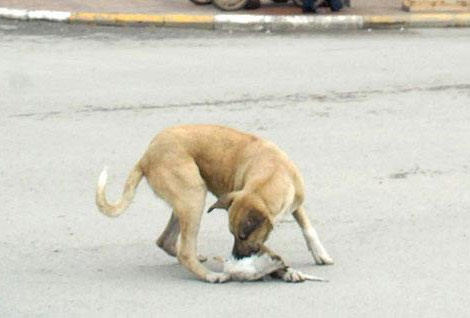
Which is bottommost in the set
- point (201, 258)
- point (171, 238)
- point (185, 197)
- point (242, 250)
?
point (201, 258)

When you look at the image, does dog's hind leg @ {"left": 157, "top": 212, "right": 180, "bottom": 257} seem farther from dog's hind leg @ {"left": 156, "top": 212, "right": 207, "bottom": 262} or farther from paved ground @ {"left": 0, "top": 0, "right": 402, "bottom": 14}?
paved ground @ {"left": 0, "top": 0, "right": 402, "bottom": 14}


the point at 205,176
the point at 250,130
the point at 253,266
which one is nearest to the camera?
the point at 253,266

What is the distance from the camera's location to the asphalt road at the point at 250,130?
790 centimetres

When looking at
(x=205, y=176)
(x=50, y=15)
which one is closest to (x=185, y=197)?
(x=205, y=176)

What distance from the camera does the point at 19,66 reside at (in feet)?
46.0

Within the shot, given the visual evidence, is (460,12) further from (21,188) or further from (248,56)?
(21,188)

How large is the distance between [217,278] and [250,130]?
367 centimetres

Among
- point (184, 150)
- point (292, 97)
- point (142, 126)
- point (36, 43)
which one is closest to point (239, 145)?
point (184, 150)

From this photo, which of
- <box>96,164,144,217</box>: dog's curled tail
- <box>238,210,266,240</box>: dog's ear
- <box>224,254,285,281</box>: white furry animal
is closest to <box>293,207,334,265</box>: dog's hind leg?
<box>224,254,285,281</box>: white furry animal

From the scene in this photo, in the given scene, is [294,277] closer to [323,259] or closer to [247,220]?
[323,259]

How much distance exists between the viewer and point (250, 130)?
1167 centimetres

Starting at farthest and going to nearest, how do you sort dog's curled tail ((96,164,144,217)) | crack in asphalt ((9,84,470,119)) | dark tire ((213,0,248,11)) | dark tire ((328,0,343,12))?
1. dark tire ((213,0,248,11))
2. dark tire ((328,0,343,12))
3. crack in asphalt ((9,84,470,119))
4. dog's curled tail ((96,164,144,217))

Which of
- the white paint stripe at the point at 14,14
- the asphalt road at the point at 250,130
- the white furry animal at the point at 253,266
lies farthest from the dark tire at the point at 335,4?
the white furry animal at the point at 253,266

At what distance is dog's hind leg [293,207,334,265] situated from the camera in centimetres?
832
